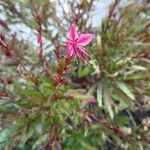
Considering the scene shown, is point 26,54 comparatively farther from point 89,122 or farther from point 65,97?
point 65,97

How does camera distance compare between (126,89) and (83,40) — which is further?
(126,89)

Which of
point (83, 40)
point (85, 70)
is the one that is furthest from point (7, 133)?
point (83, 40)

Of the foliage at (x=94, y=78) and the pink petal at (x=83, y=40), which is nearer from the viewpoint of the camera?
the pink petal at (x=83, y=40)

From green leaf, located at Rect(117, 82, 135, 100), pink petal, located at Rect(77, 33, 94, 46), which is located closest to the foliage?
green leaf, located at Rect(117, 82, 135, 100)

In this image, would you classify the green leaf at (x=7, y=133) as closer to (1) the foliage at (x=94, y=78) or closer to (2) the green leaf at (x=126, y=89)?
(1) the foliage at (x=94, y=78)

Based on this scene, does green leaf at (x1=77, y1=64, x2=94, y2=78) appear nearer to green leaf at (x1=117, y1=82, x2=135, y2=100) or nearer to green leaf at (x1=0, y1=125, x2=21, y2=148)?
green leaf at (x1=117, y1=82, x2=135, y2=100)

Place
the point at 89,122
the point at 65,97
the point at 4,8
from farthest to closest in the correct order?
1. the point at 4,8
2. the point at 89,122
3. the point at 65,97

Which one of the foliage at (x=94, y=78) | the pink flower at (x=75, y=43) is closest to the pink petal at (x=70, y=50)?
the pink flower at (x=75, y=43)

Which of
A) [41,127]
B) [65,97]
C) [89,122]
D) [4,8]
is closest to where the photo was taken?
[65,97]

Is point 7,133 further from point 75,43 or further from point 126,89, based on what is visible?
point 75,43

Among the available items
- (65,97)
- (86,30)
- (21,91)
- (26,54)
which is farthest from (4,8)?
(65,97)

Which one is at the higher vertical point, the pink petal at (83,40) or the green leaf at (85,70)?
the green leaf at (85,70)
